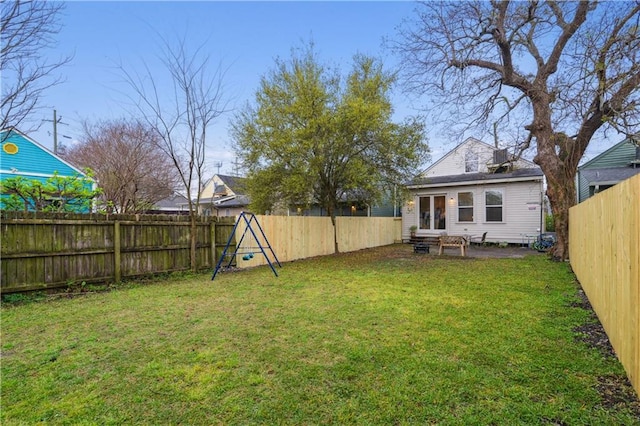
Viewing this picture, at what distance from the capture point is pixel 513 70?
958 centimetres

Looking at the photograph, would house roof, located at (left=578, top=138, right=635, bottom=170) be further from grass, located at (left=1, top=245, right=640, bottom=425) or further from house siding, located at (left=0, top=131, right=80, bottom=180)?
house siding, located at (left=0, top=131, right=80, bottom=180)

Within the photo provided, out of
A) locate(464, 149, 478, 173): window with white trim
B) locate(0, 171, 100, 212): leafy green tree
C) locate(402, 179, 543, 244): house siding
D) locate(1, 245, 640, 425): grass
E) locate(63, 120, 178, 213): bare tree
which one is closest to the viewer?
locate(1, 245, 640, 425): grass

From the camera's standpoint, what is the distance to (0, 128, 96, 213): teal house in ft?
35.0

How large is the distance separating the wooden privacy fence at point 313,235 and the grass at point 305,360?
13.0 ft

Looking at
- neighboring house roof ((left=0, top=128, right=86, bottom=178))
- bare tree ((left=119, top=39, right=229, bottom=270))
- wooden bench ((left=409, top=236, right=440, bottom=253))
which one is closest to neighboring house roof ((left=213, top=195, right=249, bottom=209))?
neighboring house roof ((left=0, top=128, right=86, bottom=178))

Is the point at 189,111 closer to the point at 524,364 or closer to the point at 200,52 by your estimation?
the point at 200,52

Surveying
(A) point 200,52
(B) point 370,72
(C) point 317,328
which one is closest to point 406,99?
(B) point 370,72

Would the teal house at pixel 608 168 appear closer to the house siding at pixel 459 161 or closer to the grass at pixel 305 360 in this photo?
the house siding at pixel 459 161

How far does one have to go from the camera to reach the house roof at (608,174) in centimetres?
1262

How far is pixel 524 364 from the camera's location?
292 cm

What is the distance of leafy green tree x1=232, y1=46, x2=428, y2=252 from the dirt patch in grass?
6.84 m

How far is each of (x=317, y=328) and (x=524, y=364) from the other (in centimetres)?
218

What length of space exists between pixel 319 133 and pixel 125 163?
25.6ft

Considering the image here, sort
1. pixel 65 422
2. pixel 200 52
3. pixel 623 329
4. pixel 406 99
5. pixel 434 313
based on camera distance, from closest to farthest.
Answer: pixel 65 422 < pixel 623 329 < pixel 434 313 < pixel 200 52 < pixel 406 99
